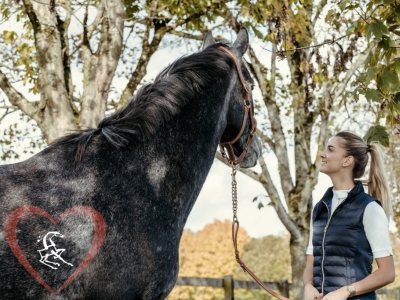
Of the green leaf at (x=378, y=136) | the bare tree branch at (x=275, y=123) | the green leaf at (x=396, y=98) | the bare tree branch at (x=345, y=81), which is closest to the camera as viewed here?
the green leaf at (x=378, y=136)

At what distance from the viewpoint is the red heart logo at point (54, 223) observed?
274cm

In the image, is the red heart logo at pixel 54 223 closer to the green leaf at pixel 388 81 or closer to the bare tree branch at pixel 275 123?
the green leaf at pixel 388 81

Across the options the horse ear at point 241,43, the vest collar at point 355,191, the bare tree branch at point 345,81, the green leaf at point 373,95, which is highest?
the bare tree branch at point 345,81

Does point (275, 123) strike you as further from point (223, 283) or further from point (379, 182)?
point (379, 182)

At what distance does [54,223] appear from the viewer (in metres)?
2.88

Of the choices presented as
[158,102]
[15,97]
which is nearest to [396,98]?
[158,102]

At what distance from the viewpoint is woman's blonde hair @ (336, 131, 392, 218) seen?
3746 mm

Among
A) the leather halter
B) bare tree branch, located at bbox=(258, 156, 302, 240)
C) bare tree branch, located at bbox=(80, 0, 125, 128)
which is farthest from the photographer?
bare tree branch, located at bbox=(258, 156, 302, 240)

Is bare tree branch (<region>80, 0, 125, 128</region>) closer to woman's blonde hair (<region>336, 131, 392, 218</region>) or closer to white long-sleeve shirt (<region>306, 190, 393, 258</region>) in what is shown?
woman's blonde hair (<region>336, 131, 392, 218</region>)

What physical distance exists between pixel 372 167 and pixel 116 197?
1.81 meters

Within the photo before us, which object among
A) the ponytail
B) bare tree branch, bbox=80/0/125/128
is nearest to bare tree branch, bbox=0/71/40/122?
bare tree branch, bbox=80/0/125/128

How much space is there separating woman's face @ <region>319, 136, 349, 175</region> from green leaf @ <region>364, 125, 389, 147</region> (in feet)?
1.84

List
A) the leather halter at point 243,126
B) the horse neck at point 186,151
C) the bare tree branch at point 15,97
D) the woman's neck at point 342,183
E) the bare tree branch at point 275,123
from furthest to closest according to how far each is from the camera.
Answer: the bare tree branch at point 275,123 < the bare tree branch at point 15,97 < the leather halter at point 243,126 < the woman's neck at point 342,183 < the horse neck at point 186,151

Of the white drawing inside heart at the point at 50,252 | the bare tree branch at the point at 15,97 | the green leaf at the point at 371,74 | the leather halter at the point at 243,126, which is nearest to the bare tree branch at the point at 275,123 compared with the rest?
the bare tree branch at the point at 15,97
